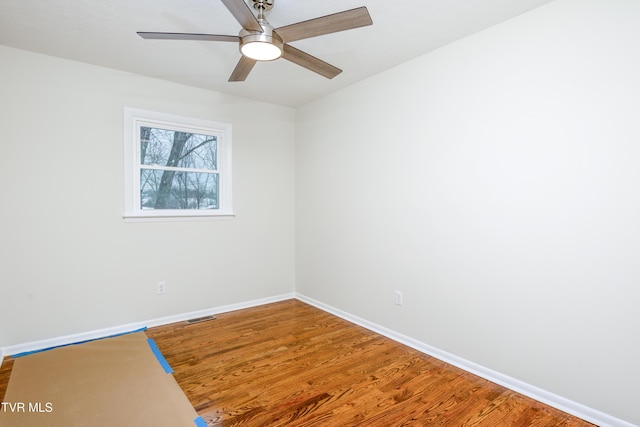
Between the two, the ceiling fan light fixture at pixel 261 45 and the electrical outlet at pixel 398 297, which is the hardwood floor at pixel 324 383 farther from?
the ceiling fan light fixture at pixel 261 45

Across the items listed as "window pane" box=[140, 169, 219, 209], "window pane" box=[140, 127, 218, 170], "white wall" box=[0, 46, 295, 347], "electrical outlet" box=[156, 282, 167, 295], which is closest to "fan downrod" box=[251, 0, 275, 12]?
"white wall" box=[0, 46, 295, 347]

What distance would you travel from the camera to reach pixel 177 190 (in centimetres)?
353

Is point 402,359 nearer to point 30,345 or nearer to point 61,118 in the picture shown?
point 30,345

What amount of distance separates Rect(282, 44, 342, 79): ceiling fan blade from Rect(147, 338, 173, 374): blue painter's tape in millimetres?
2405

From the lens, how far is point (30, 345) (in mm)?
2729

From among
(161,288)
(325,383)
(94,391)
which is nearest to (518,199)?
(325,383)

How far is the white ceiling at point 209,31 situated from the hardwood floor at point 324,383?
2.53 m

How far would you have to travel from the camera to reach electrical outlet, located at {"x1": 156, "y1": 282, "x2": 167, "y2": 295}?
11.0 feet

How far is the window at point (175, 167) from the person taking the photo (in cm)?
321

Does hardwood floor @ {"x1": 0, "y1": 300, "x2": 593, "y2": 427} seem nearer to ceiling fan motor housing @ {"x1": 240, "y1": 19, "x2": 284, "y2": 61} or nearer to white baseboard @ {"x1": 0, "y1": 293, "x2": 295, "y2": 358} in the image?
white baseboard @ {"x1": 0, "y1": 293, "x2": 295, "y2": 358}

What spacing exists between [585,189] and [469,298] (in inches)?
42.2

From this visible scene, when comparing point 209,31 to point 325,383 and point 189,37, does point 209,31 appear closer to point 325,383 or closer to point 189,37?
point 189,37

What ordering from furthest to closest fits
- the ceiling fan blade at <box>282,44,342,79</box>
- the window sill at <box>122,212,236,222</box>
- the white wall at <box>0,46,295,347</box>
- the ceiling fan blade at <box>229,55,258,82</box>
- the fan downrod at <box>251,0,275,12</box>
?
the window sill at <box>122,212,236,222</box>, the white wall at <box>0,46,295,347</box>, the ceiling fan blade at <box>229,55,258,82</box>, the ceiling fan blade at <box>282,44,342,79</box>, the fan downrod at <box>251,0,275,12</box>

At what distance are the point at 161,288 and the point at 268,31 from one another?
2.76 metres
